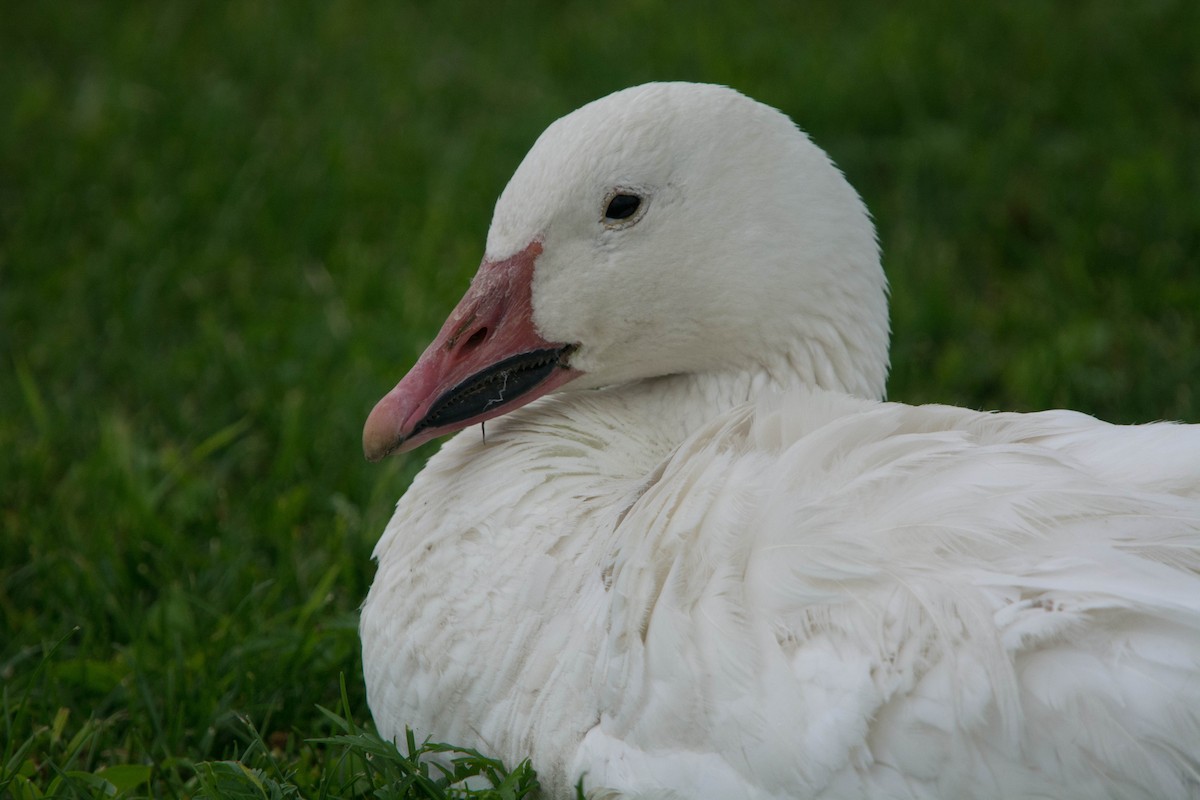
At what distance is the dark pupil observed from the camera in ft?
9.37

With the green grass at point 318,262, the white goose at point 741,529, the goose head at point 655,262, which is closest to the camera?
the white goose at point 741,529

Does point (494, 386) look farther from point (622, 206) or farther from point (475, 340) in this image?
point (622, 206)

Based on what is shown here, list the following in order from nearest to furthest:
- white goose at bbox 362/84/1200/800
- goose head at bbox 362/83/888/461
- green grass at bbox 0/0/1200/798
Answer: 1. white goose at bbox 362/84/1200/800
2. goose head at bbox 362/83/888/461
3. green grass at bbox 0/0/1200/798

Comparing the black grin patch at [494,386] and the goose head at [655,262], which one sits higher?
the goose head at [655,262]

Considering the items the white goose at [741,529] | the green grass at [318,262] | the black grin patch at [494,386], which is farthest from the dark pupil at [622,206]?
the green grass at [318,262]

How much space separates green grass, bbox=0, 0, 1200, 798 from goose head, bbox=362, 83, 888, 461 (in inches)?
31.3

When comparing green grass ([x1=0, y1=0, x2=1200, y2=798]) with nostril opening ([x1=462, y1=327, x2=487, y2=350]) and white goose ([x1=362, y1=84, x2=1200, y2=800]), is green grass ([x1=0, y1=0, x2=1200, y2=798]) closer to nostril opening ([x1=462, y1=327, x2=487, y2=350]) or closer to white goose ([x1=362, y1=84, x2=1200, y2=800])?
white goose ([x1=362, y1=84, x2=1200, y2=800])

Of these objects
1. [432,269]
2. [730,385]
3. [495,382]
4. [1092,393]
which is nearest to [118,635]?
[495,382]

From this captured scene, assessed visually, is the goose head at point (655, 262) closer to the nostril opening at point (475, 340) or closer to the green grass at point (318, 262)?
the nostril opening at point (475, 340)

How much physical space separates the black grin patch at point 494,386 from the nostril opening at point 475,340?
0.07m

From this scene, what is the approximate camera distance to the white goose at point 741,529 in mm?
2105

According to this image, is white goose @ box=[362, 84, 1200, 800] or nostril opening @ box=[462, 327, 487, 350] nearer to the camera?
white goose @ box=[362, 84, 1200, 800]

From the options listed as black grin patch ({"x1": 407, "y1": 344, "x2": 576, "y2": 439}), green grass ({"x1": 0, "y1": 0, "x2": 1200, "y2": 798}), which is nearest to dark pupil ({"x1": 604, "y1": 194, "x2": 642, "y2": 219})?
black grin patch ({"x1": 407, "y1": 344, "x2": 576, "y2": 439})

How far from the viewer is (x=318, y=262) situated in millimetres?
5387
